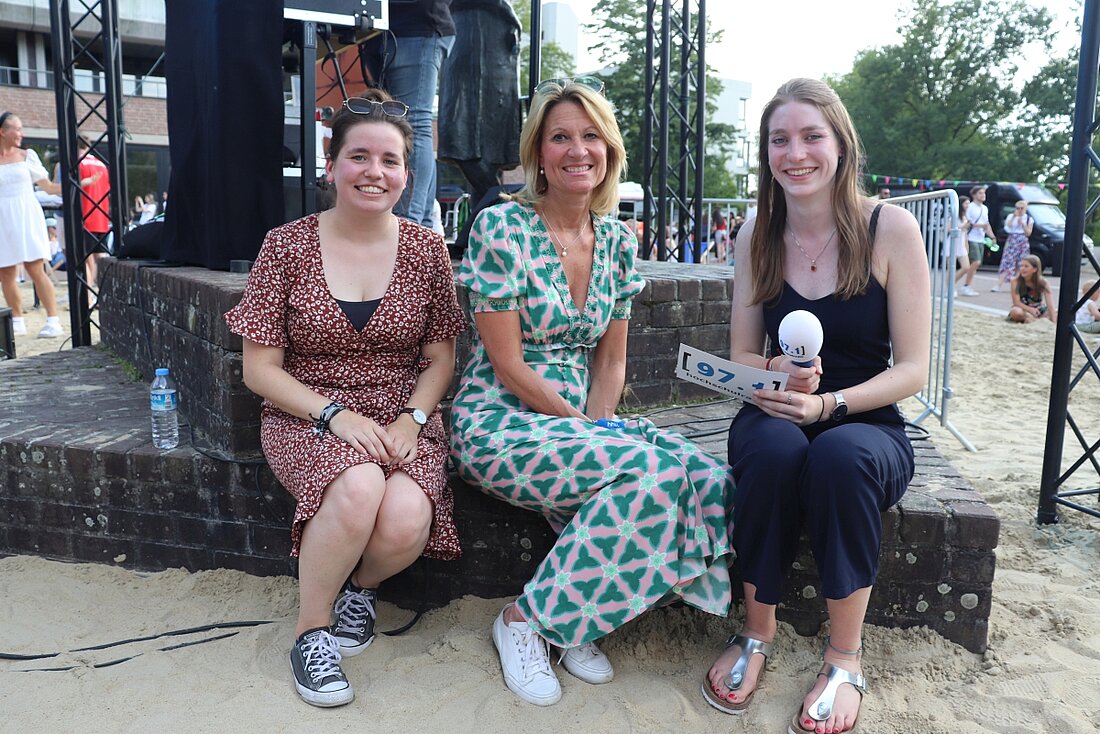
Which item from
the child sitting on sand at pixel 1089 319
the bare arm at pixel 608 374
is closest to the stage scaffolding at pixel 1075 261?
the bare arm at pixel 608 374

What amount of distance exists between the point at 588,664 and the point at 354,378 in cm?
102

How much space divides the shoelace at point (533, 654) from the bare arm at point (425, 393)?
57cm

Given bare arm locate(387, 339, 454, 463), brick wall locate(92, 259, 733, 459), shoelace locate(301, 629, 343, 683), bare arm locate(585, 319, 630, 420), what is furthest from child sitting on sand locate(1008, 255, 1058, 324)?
shoelace locate(301, 629, 343, 683)

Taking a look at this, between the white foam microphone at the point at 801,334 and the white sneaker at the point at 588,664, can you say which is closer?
the white foam microphone at the point at 801,334

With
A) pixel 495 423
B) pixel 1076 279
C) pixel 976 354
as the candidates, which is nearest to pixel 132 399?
pixel 495 423

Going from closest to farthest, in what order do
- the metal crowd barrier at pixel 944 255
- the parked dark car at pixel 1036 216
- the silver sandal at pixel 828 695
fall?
the silver sandal at pixel 828 695 < the metal crowd barrier at pixel 944 255 < the parked dark car at pixel 1036 216

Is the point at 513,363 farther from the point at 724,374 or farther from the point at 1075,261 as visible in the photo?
the point at 1075,261

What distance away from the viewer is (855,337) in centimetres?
238

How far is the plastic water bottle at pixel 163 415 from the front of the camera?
117 inches

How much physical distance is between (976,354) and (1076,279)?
459cm

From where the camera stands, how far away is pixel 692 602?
2252mm

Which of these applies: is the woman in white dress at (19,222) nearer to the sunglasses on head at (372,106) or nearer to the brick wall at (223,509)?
the brick wall at (223,509)

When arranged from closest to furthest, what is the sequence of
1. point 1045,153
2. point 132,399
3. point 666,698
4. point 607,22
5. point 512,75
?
point 666,698 < point 132,399 < point 512,75 < point 607,22 < point 1045,153

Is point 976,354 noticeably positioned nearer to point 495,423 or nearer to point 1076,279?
point 1076,279
